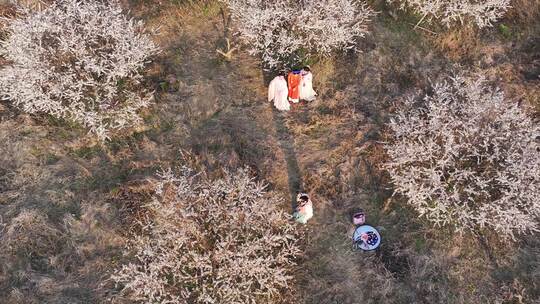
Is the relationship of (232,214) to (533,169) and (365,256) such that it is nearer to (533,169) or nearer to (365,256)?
(365,256)

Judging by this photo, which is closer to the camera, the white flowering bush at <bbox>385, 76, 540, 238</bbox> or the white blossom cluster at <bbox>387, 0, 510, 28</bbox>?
the white flowering bush at <bbox>385, 76, 540, 238</bbox>

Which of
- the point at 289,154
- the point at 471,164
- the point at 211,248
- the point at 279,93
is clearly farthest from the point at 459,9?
the point at 211,248

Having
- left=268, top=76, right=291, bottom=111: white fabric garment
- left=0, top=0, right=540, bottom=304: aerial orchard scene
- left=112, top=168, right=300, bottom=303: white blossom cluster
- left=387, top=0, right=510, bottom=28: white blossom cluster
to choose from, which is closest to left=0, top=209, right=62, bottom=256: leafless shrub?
left=0, top=0, right=540, bottom=304: aerial orchard scene

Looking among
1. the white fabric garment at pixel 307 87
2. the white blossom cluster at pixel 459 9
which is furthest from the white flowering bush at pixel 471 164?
the white blossom cluster at pixel 459 9

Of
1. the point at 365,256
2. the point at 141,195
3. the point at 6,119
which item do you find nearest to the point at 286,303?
the point at 365,256

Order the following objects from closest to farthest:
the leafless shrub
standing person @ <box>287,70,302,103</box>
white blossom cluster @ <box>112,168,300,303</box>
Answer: white blossom cluster @ <box>112,168,300,303</box> → the leafless shrub → standing person @ <box>287,70,302,103</box>

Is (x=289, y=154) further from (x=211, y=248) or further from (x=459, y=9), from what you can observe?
(x=459, y=9)

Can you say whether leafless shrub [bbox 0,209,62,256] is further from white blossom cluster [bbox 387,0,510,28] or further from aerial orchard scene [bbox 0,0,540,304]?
white blossom cluster [bbox 387,0,510,28]
